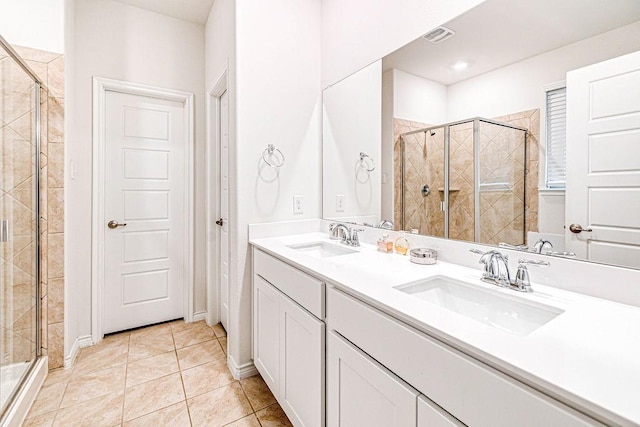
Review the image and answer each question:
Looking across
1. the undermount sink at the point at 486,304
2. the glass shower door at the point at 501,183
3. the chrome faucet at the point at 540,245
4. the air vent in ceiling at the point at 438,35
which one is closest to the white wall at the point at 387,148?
the air vent in ceiling at the point at 438,35

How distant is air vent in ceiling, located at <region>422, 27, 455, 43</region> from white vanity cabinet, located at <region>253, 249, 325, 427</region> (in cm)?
121

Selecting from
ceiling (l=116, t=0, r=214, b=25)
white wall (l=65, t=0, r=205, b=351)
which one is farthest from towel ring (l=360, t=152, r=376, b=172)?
ceiling (l=116, t=0, r=214, b=25)

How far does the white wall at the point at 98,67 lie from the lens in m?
2.23

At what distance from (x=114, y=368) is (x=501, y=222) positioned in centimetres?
244

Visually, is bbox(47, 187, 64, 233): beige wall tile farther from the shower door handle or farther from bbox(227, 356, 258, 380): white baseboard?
bbox(227, 356, 258, 380): white baseboard

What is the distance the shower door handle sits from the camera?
1634 mm

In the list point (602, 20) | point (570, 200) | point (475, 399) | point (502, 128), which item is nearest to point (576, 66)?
point (602, 20)

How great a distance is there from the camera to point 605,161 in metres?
0.93

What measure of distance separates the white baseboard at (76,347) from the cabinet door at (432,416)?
2.34 m

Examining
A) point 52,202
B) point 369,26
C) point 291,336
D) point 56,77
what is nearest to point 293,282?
point 291,336

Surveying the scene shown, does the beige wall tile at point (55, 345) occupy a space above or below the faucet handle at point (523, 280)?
below

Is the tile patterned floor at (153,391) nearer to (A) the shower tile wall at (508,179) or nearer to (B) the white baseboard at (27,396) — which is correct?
(B) the white baseboard at (27,396)

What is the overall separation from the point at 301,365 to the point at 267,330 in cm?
41

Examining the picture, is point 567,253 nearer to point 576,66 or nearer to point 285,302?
point 576,66
